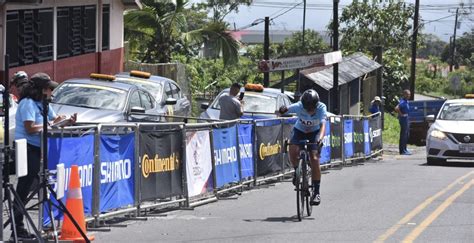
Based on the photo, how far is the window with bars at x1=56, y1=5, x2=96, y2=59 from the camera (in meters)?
24.6

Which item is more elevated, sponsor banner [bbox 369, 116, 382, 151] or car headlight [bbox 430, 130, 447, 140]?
car headlight [bbox 430, 130, 447, 140]

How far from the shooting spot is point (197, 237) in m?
10.3

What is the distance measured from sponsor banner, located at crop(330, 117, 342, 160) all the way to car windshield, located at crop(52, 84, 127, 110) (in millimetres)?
6197

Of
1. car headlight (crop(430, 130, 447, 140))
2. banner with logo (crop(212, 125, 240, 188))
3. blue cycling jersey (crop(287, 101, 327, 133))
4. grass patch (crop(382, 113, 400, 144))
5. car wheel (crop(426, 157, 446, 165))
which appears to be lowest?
grass patch (crop(382, 113, 400, 144))

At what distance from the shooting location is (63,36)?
24.9 meters

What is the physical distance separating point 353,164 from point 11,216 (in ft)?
52.1

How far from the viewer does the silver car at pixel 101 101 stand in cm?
1619

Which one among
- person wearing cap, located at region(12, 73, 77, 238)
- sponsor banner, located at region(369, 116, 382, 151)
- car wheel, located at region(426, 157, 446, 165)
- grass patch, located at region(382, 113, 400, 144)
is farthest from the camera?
grass patch, located at region(382, 113, 400, 144)

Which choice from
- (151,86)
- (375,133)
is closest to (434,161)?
(375,133)

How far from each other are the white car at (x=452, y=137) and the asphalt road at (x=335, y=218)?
15.4ft

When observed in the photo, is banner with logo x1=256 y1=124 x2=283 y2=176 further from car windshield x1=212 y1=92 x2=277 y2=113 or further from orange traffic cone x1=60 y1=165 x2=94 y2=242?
orange traffic cone x1=60 y1=165 x2=94 y2=242

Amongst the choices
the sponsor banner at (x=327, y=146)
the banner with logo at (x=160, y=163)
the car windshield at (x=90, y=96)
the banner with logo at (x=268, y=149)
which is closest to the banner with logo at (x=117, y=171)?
the banner with logo at (x=160, y=163)

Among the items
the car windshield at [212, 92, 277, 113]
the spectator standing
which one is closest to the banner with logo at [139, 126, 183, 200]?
the spectator standing

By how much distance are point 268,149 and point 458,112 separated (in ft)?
27.0
